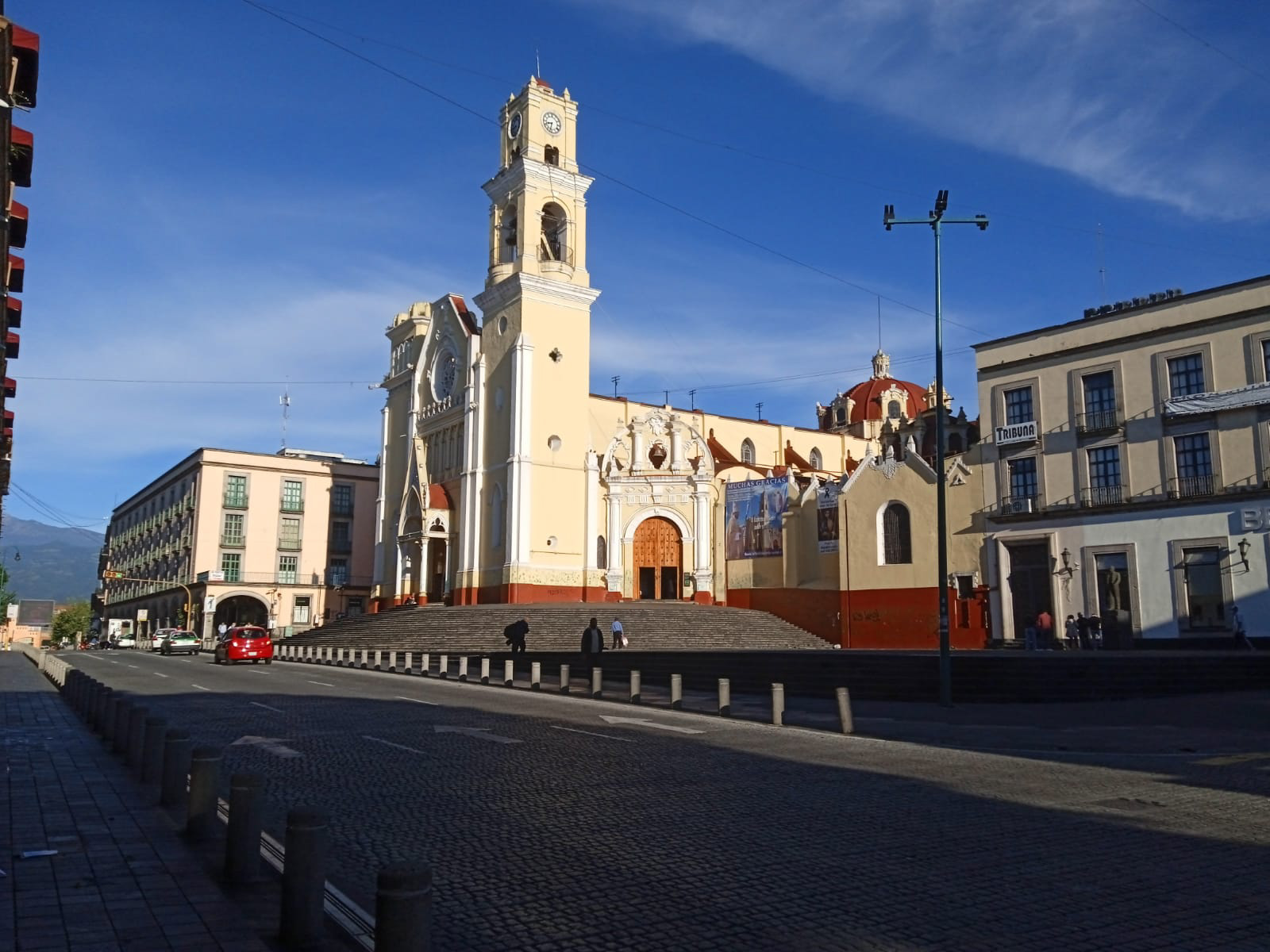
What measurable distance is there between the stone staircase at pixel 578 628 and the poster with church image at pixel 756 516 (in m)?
3.09

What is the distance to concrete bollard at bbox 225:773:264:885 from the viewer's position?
6.63 metres

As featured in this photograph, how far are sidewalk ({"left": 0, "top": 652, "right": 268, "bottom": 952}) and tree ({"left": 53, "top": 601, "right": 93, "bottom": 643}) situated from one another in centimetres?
11876

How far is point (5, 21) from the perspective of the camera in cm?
1598

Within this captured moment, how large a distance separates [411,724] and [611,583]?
3440cm

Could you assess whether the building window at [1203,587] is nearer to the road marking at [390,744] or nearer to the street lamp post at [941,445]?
the street lamp post at [941,445]

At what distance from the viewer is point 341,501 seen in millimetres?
74625

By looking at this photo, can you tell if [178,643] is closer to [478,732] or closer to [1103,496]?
[478,732]

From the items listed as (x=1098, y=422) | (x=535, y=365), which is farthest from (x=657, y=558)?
(x=1098, y=422)

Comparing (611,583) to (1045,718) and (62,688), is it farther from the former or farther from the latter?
(1045,718)

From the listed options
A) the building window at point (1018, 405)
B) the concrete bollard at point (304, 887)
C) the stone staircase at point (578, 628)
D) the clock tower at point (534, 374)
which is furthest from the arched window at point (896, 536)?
the concrete bollard at point (304, 887)

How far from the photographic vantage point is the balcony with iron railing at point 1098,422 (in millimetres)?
34500

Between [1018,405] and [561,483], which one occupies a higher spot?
[1018,405]

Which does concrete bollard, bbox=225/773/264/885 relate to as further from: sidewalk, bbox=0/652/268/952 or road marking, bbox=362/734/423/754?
road marking, bbox=362/734/423/754

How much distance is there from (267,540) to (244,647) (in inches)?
1368
